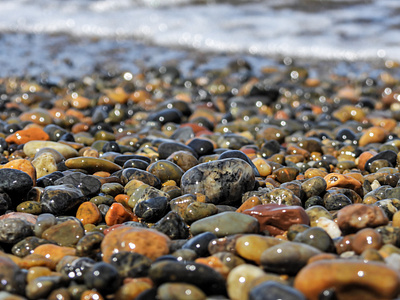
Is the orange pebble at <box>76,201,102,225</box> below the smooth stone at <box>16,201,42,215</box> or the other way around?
below

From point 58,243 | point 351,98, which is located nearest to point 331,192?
point 58,243

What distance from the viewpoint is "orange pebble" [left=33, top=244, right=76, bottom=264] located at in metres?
2.36

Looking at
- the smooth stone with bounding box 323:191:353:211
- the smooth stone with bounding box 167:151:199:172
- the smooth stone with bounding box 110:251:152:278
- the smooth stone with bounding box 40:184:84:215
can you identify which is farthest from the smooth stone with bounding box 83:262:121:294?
the smooth stone with bounding box 167:151:199:172

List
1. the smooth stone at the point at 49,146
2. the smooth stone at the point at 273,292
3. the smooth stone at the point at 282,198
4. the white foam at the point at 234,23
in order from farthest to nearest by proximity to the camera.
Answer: the white foam at the point at 234,23 → the smooth stone at the point at 49,146 → the smooth stone at the point at 282,198 → the smooth stone at the point at 273,292

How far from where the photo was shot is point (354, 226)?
2486 millimetres

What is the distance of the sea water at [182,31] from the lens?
955 cm

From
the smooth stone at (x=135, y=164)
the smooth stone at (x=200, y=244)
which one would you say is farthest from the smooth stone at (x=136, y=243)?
the smooth stone at (x=135, y=164)

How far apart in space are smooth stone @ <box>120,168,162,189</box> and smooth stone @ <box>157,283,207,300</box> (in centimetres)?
139

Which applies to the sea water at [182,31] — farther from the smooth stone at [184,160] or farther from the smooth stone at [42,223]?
the smooth stone at [42,223]

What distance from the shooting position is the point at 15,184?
2883mm

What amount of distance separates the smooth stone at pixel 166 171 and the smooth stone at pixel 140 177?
0.07 metres

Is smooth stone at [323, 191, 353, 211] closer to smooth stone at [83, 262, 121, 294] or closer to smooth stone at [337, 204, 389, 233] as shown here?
smooth stone at [337, 204, 389, 233]

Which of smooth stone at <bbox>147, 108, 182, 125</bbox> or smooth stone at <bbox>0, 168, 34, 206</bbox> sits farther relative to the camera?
smooth stone at <bbox>147, 108, 182, 125</bbox>

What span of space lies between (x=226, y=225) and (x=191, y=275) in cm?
56
